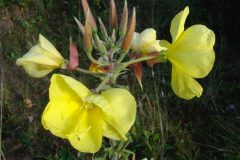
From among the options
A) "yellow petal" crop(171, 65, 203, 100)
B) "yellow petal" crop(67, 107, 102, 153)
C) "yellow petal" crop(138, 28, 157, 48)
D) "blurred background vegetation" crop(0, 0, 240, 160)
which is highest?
"yellow petal" crop(138, 28, 157, 48)

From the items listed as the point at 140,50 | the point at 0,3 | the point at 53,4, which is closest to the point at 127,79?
the point at 53,4

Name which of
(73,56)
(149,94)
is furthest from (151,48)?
(149,94)

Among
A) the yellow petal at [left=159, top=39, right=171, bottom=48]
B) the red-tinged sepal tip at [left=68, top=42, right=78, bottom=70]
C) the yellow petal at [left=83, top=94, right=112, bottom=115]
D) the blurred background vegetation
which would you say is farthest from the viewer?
the blurred background vegetation

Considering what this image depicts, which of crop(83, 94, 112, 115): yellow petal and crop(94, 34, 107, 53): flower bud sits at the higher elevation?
crop(94, 34, 107, 53): flower bud

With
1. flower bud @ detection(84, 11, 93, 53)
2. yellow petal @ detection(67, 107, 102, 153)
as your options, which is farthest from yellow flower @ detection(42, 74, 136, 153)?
flower bud @ detection(84, 11, 93, 53)

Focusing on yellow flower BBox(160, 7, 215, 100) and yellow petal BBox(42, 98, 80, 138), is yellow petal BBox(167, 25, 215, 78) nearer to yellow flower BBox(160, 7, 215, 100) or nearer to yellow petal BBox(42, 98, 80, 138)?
yellow flower BBox(160, 7, 215, 100)

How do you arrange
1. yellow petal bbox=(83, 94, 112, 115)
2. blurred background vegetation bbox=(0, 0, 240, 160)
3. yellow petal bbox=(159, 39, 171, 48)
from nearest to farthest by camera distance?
yellow petal bbox=(83, 94, 112, 115) → yellow petal bbox=(159, 39, 171, 48) → blurred background vegetation bbox=(0, 0, 240, 160)
